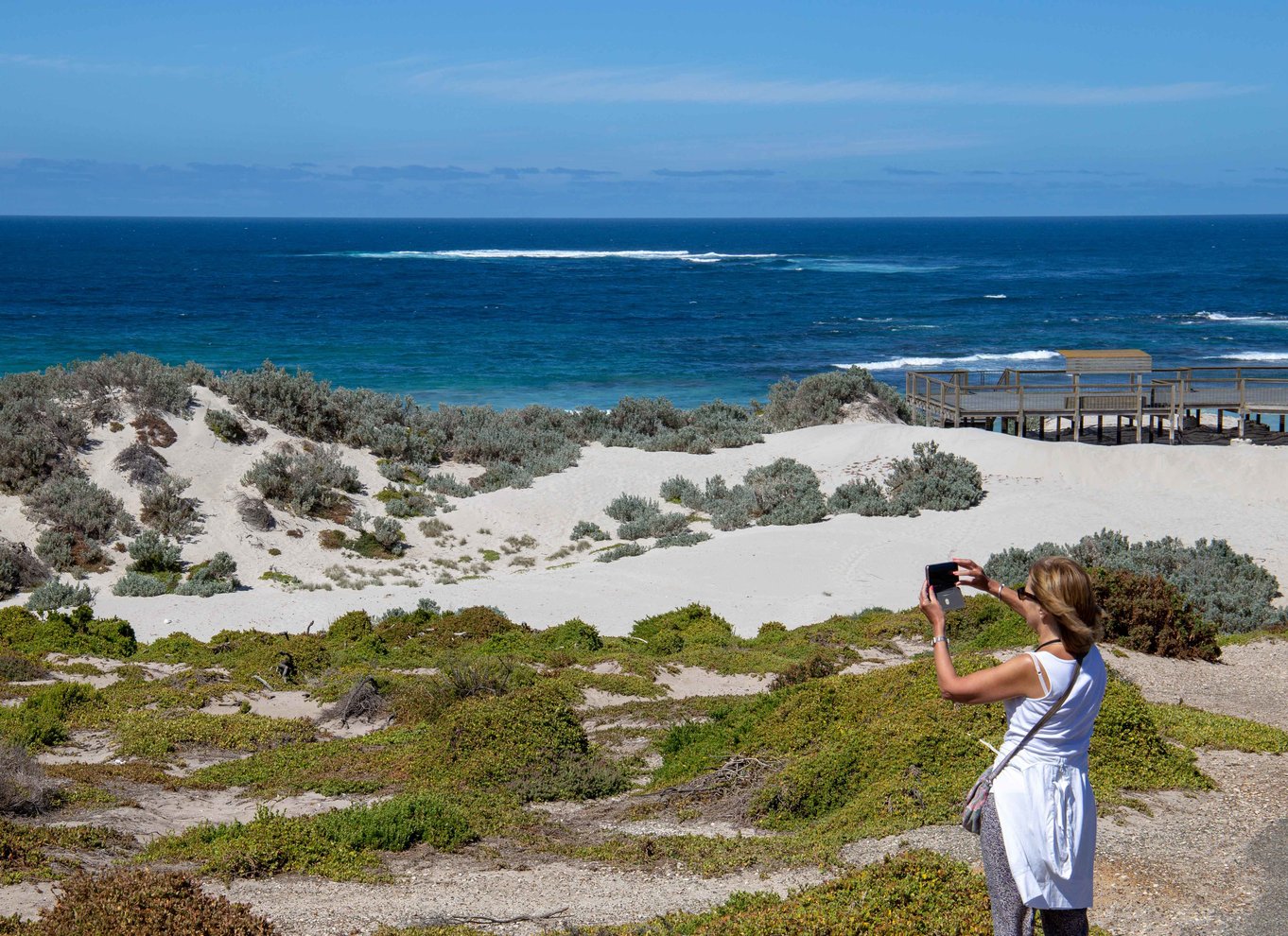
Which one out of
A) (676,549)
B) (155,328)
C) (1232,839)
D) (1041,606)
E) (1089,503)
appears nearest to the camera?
(1041,606)

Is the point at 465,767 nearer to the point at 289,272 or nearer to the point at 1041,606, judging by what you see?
the point at 1041,606

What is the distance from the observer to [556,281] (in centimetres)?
8550

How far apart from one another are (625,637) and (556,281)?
73.9m

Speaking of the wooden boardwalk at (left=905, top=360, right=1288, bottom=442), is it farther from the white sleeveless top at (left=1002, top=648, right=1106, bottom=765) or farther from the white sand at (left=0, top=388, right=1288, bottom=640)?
the white sleeveless top at (left=1002, top=648, right=1106, bottom=765)

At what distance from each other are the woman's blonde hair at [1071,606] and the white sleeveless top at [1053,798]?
74 millimetres

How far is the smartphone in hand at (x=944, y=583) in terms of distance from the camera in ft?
13.5

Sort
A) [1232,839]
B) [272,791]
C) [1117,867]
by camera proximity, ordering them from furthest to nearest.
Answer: [272,791], [1232,839], [1117,867]

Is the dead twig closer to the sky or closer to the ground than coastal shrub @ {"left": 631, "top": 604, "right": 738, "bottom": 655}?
closer to the sky

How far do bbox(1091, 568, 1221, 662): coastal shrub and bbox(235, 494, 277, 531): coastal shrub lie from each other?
42.4ft

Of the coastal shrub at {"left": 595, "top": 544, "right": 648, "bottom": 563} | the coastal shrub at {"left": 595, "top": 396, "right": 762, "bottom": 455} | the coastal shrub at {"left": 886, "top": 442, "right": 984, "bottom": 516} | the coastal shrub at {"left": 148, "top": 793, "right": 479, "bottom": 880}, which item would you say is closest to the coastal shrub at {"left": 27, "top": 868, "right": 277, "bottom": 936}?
the coastal shrub at {"left": 148, "top": 793, "right": 479, "bottom": 880}

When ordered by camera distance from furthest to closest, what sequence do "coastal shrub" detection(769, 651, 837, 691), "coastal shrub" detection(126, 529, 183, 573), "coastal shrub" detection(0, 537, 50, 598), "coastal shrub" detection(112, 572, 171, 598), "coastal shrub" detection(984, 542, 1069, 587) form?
"coastal shrub" detection(126, 529, 183, 573) → "coastal shrub" detection(112, 572, 171, 598) → "coastal shrub" detection(0, 537, 50, 598) → "coastal shrub" detection(984, 542, 1069, 587) → "coastal shrub" detection(769, 651, 837, 691)

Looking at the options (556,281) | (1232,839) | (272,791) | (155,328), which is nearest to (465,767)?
(272,791)

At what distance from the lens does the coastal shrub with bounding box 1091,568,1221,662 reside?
11438 millimetres

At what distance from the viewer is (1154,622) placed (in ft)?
38.0
